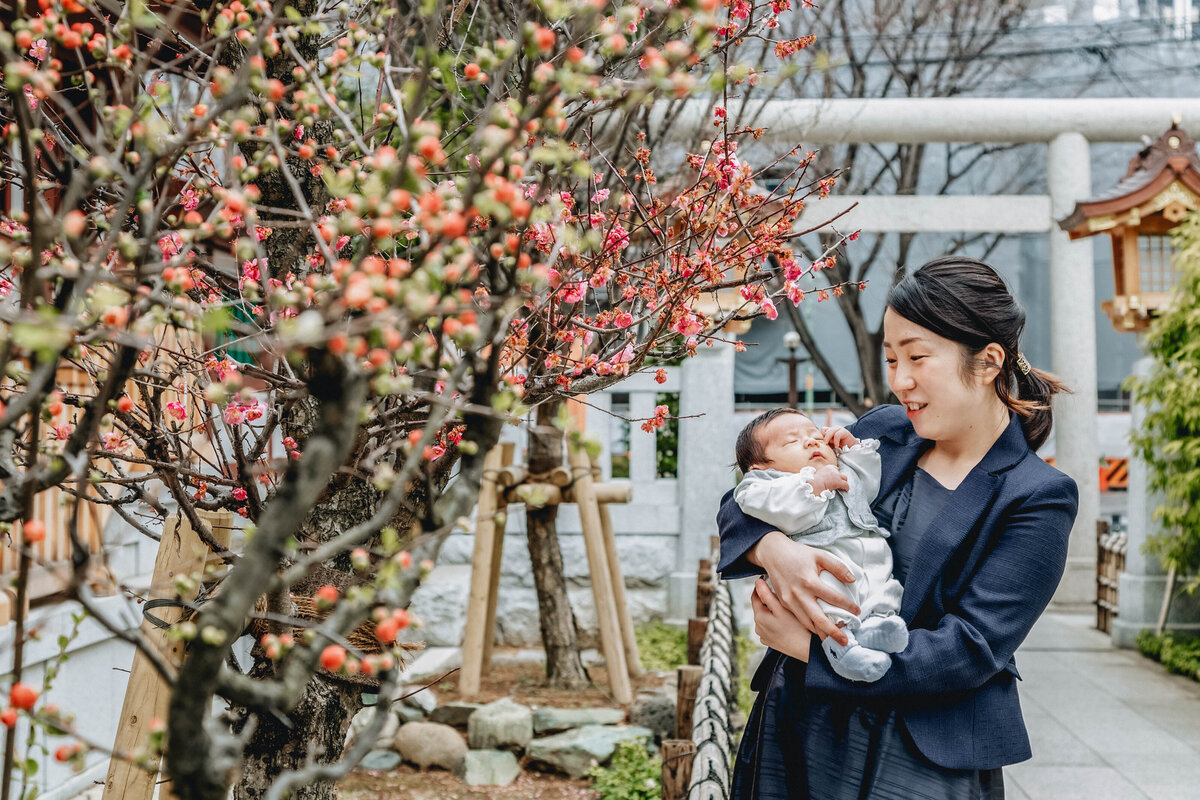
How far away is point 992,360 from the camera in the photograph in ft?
6.59

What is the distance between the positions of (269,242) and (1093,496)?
9.82 m

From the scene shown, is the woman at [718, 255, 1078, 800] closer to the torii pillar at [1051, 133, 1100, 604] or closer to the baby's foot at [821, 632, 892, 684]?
the baby's foot at [821, 632, 892, 684]

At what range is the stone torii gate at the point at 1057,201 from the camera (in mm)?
9492

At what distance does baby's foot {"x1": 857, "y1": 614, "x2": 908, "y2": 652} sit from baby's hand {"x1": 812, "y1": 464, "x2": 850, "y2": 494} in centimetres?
32

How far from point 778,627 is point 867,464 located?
47 centimetres

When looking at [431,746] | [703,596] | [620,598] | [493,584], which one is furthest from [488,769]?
[620,598]

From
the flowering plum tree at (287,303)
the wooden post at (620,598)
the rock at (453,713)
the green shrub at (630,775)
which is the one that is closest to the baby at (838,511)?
the flowering plum tree at (287,303)

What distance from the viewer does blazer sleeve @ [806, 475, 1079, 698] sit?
70.9 inches

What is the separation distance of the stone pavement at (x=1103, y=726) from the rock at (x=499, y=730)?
7.96ft

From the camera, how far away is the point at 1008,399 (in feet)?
6.81

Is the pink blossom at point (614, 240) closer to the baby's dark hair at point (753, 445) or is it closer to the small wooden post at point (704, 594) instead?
the baby's dark hair at point (753, 445)

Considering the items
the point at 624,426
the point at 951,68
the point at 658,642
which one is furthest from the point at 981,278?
the point at 951,68

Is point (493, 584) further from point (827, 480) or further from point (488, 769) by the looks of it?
point (827, 480)

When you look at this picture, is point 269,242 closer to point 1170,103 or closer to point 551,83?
point 551,83
